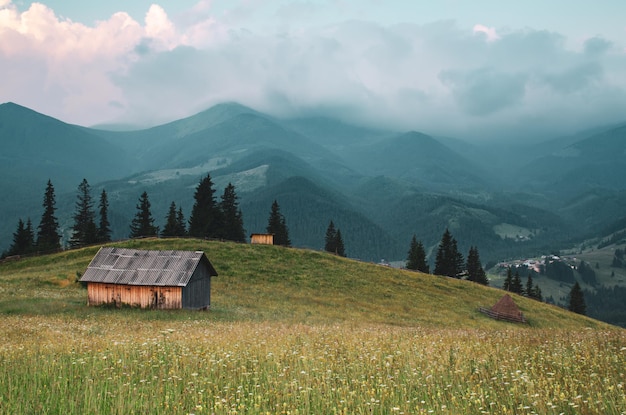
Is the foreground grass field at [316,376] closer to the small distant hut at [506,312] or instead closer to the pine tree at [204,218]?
the small distant hut at [506,312]

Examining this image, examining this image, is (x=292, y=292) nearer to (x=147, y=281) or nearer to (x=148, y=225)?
(x=147, y=281)

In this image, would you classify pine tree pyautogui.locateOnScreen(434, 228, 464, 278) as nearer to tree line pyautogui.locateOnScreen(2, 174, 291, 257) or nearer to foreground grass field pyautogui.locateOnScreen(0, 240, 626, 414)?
tree line pyautogui.locateOnScreen(2, 174, 291, 257)

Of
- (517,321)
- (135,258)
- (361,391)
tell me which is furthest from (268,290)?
(361,391)

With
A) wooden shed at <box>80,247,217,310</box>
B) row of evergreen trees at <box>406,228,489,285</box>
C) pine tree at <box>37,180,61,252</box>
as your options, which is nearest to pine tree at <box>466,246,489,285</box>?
row of evergreen trees at <box>406,228,489,285</box>

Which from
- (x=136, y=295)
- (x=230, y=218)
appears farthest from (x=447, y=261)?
(x=136, y=295)

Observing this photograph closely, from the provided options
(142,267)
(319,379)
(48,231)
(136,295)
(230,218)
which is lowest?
(136,295)

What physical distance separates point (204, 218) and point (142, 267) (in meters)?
49.9

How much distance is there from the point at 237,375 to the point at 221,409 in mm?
2563

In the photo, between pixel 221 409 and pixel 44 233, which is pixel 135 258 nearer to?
pixel 221 409

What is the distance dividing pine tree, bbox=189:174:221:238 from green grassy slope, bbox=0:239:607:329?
17.8 meters

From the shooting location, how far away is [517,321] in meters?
54.2

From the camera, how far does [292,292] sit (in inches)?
2125

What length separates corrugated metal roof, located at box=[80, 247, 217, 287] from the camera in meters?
40.6

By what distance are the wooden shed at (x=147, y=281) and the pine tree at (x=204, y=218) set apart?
4733 cm
